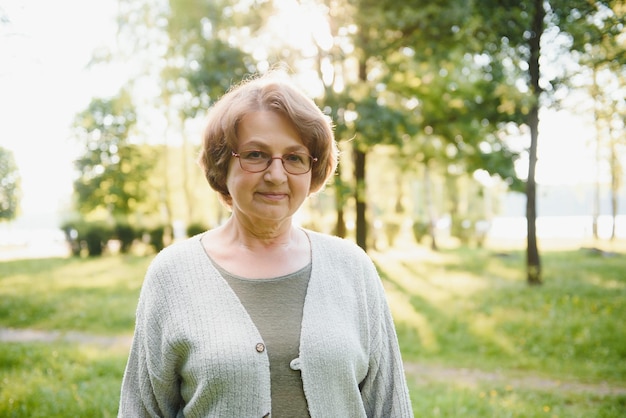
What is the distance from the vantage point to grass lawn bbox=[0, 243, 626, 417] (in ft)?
18.1

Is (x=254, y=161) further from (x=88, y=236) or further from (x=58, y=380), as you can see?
(x=88, y=236)

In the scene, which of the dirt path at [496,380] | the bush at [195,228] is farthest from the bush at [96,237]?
the dirt path at [496,380]

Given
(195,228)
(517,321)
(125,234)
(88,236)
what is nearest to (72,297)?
(517,321)

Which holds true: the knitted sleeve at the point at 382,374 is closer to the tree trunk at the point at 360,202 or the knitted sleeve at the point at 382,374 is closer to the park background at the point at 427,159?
the park background at the point at 427,159

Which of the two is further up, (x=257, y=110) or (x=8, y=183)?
(x=257, y=110)

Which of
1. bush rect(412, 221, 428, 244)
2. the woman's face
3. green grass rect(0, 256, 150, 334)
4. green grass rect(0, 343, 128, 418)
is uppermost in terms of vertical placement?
the woman's face

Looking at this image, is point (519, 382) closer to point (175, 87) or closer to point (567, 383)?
point (567, 383)

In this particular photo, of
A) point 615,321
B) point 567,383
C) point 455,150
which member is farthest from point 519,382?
point 455,150

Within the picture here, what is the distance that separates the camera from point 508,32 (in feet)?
39.3

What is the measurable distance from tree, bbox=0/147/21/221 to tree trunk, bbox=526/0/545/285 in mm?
12051

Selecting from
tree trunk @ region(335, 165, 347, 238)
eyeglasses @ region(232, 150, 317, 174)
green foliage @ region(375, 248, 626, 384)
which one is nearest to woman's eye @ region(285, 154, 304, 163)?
eyeglasses @ region(232, 150, 317, 174)

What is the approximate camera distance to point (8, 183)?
55.9ft

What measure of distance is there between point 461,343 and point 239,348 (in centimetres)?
719

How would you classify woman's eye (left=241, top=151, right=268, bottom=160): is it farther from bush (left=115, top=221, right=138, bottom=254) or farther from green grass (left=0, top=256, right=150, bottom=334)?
bush (left=115, top=221, right=138, bottom=254)
